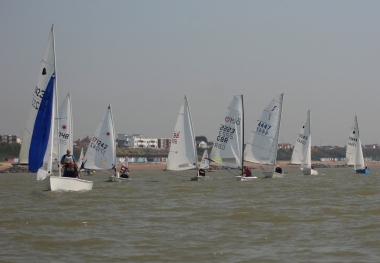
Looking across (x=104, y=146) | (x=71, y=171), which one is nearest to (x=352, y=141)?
(x=104, y=146)

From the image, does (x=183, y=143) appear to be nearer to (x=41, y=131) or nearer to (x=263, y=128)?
(x=263, y=128)

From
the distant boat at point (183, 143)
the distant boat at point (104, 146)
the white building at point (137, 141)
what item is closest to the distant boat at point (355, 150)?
the distant boat at point (183, 143)

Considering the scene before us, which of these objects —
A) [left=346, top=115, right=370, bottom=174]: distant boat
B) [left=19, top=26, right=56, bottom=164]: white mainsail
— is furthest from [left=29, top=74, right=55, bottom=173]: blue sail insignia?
[left=346, top=115, right=370, bottom=174]: distant boat

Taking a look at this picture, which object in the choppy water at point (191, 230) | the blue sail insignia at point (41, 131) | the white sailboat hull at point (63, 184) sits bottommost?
the choppy water at point (191, 230)

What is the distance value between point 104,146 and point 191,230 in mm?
27727

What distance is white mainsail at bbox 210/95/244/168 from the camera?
3919 centimetres

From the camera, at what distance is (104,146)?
41.7 metres

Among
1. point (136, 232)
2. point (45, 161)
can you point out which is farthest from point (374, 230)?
point (45, 161)

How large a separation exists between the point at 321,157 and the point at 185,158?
132594 millimetres

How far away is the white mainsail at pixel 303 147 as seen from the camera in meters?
53.8

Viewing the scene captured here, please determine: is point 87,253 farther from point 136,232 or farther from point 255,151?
point 255,151

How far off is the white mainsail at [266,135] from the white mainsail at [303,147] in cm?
1263

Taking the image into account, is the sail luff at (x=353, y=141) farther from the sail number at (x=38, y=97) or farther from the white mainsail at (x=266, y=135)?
the sail number at (x=38, y=97)

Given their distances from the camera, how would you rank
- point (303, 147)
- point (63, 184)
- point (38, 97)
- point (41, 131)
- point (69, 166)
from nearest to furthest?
point (63, 184) < point (41, 131) < point (38, 97) < point (69, 166) < point (303, 147)
